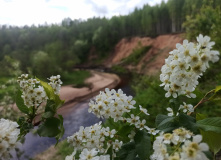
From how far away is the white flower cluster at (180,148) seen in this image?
1.44 ft

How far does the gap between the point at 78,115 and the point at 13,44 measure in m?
17.9

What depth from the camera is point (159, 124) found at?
68cm

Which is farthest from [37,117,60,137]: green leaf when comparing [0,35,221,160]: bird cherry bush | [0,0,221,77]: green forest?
[0,0,221,77]: green forest

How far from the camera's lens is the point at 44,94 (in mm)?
813

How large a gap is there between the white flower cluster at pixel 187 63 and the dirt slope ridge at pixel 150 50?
14.8 metres

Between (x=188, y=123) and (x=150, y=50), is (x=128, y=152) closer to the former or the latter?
(x=188, y=123)

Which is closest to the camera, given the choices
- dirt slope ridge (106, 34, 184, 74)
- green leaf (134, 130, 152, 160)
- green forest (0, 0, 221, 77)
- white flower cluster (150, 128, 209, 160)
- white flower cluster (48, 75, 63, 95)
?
white flower cluster (150, 128, 209, 160)

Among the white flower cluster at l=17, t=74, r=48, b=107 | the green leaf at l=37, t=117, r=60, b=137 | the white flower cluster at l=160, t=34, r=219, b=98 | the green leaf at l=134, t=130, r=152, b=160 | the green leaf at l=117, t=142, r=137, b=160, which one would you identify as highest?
the white flower cluster at l=160, t=34, r=219, b=98

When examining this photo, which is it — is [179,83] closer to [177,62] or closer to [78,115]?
[177,62]

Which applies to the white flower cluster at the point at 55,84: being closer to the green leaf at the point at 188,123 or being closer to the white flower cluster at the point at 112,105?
the white flower cluster at the point at 112,105

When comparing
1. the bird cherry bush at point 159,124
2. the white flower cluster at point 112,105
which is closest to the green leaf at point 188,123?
the bird cherry bush at point 159,124

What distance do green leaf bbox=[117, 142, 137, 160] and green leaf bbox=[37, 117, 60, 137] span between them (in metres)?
0.27

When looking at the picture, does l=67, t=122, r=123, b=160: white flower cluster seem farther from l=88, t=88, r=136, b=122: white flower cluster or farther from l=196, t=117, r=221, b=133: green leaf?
l=196, t=117, r=221, b=133: green leaf

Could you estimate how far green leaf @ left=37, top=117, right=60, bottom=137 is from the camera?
0.70 m
